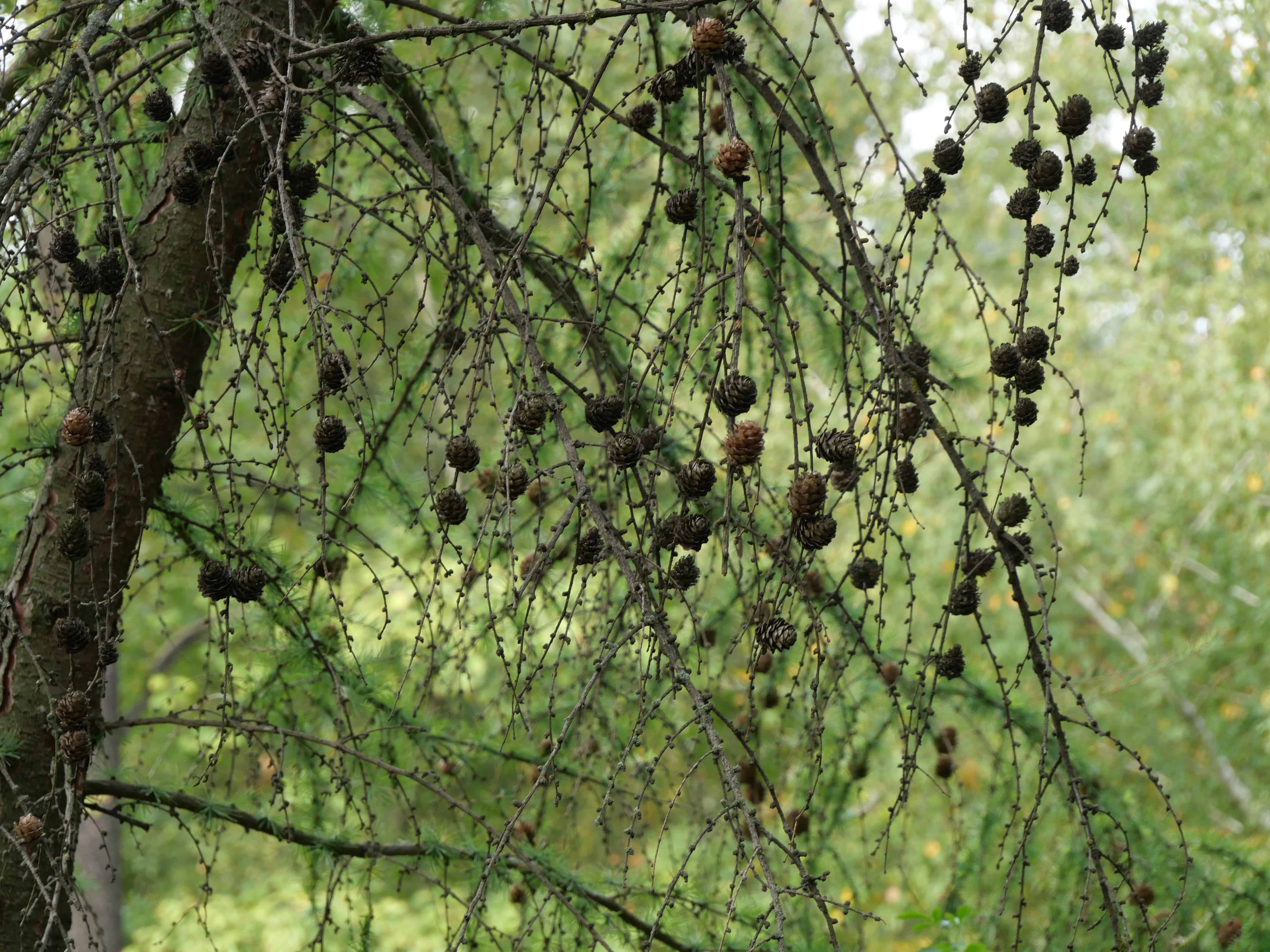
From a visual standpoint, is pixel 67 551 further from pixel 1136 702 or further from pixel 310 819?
pixel 1136 702

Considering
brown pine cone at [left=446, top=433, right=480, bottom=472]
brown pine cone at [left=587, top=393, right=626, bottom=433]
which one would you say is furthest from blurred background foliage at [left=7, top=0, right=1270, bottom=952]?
brown pine cone at [left=587, top=393, right=626, bottom=433]

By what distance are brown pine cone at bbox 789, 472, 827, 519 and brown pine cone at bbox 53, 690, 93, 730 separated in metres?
1.00

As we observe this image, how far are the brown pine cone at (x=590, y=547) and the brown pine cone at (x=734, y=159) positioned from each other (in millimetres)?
413

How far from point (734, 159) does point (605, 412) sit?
0.31m

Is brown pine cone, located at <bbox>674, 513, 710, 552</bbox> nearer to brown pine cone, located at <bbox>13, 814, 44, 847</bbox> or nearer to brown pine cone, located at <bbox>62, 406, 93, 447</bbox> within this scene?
brown pine cone, located at <bbox>62, 406, 93, 447</bbox>

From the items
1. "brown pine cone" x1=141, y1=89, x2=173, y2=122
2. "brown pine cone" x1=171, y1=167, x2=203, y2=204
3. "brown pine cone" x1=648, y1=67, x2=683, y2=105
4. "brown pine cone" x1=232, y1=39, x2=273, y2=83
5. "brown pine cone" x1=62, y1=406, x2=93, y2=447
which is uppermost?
"brown pine cone" x1=232, y1=39, x2=273, y2=83

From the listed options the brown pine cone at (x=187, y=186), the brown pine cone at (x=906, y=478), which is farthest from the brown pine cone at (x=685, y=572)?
the brown pine cone at (x=187, y=186)

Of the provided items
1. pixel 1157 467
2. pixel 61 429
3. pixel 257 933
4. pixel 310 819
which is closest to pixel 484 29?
pixel 61 429

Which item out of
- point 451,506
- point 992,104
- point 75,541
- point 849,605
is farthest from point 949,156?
point 849,605

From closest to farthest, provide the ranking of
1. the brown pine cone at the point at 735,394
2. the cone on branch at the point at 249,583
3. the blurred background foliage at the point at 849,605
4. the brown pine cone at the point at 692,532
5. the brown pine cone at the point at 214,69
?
1. the brown pine cone at the point at 735,394
2. the brown pine cone at the point at 692,532
3. the cone on branch at the point at 249,583
4. the brown pine cone at the point at 214,69
5. the blurred background foliage at the point at 849,605

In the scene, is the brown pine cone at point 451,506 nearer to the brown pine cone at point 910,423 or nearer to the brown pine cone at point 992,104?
the brown pine cone at point 910,423

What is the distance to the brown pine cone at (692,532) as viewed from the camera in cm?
118

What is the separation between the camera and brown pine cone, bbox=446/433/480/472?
1.22m

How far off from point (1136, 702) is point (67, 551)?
8.16 m
